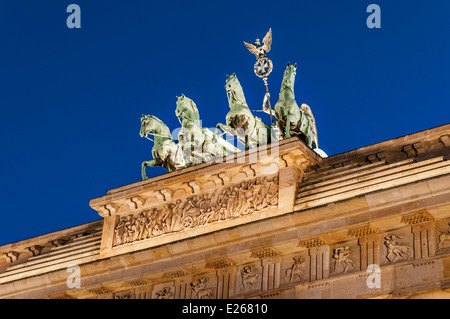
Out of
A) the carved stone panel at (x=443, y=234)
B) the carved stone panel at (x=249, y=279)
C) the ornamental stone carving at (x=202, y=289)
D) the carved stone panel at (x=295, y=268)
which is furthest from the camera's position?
the ornamental stone carving at (x=202, y=289)

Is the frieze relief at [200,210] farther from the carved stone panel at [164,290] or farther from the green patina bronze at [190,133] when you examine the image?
the green patina bronze at [190,133]

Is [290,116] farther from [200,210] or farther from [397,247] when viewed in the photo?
[397,247]

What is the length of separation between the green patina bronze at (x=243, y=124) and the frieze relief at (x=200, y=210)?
172cm

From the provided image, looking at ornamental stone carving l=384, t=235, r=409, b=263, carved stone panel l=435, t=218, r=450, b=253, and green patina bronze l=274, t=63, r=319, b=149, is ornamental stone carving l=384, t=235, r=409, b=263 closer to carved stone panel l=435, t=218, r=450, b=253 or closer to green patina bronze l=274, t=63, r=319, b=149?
carved stone panel l=435, t=218, r=450, b=253

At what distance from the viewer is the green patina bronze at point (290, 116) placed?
92.0 ft

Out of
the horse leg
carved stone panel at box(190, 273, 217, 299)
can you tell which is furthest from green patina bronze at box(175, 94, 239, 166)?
carved stone panel at box(190, 273, 217, 299)

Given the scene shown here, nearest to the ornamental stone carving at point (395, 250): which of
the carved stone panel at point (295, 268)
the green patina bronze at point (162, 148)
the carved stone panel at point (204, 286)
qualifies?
the carved stone panel at point (295, 268)

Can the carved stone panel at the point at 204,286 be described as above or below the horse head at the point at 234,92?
below

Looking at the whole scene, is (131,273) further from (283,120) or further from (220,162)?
(283,120)

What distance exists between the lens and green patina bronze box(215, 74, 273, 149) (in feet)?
94.5

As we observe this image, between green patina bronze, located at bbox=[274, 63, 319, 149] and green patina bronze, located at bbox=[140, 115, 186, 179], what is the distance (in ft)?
10.1

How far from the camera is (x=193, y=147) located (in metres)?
29.5

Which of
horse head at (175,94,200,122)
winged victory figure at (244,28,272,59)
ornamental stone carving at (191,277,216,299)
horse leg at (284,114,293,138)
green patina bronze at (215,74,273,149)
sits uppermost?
winged victory figure at (244,28,272,59)
